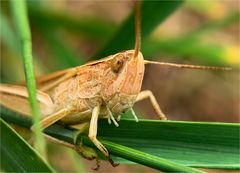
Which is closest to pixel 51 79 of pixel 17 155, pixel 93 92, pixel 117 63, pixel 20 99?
pixel 20 99

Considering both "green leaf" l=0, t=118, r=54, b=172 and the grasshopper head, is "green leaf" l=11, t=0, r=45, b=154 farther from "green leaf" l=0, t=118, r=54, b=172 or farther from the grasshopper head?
the grasshopper head

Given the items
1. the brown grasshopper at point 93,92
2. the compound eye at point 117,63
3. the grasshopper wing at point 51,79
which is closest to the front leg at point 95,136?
the brown grasshopper at point 93,92

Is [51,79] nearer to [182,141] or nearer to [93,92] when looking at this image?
[93,92]

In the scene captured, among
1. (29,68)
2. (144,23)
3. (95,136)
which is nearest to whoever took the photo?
(29,68)

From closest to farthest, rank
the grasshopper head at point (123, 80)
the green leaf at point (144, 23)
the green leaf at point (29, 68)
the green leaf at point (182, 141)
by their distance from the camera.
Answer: the green leaf at point (29, 68) → the green leaf at point (182, 141) → the grasshopper head at point (123, 80) → the green leaf at point (144, 23)

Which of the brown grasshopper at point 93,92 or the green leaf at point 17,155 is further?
the brown grasshopper at point 93,92

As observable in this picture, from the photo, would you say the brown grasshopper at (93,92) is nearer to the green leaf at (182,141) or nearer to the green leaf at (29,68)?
the green leaf at (182,141)

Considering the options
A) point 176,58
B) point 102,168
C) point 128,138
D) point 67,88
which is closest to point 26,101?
point 67,88
